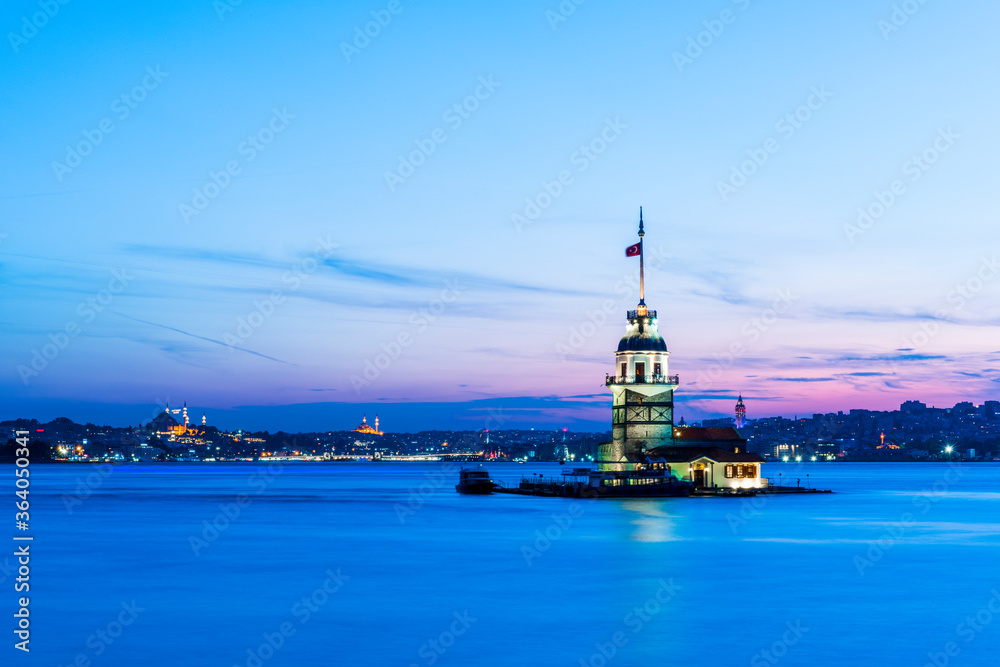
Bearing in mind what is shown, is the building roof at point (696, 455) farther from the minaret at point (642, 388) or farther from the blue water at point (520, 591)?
the blue water at point (520, 591)

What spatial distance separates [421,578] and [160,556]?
1513 cm

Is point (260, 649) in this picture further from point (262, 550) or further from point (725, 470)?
point (725, 470)

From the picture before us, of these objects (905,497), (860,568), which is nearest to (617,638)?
(860,568)
